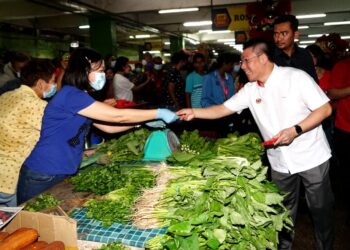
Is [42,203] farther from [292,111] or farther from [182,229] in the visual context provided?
[292,111]

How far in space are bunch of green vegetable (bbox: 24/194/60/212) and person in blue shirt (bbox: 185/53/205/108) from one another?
4.42m

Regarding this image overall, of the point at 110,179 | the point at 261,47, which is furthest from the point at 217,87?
the point at 110,179

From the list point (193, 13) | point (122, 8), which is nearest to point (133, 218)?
point (122, 8)

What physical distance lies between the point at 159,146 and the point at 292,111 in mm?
1423

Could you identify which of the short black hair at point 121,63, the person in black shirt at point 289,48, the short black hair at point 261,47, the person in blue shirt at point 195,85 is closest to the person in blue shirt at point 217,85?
the person in blue shirt at point 195,85

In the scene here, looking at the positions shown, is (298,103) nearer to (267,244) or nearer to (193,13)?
(267,244)

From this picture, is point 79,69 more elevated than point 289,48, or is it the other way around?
point 289,48

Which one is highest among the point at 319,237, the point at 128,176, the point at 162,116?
the point at 162,116

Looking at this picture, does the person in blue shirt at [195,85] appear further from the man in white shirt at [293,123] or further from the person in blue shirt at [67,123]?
the person in blue shirt at [67,123]

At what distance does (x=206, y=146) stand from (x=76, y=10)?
28.6ft

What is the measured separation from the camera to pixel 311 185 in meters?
3.03

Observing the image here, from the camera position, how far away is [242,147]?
141 inches

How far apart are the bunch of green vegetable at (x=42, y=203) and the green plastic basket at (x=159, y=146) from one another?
1200mm

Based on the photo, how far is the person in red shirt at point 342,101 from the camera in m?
3.74
